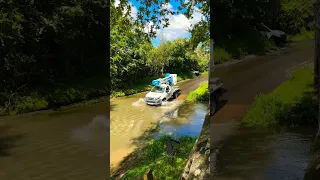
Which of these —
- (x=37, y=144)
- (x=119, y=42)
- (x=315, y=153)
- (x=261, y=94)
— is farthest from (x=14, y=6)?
(x=315, y=153)

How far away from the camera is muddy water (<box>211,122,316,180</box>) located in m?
2.75

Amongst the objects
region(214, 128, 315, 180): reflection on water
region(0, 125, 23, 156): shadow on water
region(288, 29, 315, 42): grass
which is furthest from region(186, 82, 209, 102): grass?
region(0, 125, 23, 156): shadow on water

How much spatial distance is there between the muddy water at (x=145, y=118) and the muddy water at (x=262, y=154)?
1.26 ft

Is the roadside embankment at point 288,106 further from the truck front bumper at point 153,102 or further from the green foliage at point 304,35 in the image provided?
the truck front bumper at point 153,102

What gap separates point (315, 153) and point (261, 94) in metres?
0.67

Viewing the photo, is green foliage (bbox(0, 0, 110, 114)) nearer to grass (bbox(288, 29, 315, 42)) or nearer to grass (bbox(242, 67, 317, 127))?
grass (bbox(242, 67, 317, 127))

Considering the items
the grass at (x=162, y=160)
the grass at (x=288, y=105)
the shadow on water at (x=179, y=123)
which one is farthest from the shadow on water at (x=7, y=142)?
the grass at (x=288, y=105)

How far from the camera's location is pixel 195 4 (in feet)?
9.82

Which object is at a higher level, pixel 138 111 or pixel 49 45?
pixel 49 45

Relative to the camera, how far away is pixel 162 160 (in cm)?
284

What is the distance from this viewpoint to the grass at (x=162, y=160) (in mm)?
2729

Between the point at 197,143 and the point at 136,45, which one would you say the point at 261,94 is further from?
the point at 136,45

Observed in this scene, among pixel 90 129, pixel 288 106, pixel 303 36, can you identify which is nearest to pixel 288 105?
pixel 288 106

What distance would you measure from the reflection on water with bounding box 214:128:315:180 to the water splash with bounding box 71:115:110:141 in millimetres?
1881
